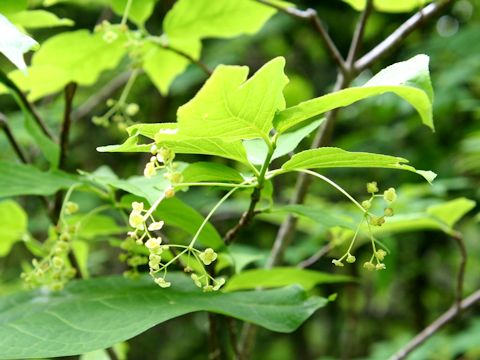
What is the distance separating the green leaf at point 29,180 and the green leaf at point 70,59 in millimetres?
224

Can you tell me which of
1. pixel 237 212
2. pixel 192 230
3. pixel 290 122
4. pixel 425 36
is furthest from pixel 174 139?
pixel 425 36

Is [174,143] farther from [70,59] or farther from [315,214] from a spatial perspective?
[70,59]

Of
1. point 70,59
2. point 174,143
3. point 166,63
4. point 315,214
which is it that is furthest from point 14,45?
point 166,63

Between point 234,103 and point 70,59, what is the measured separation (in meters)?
0.57

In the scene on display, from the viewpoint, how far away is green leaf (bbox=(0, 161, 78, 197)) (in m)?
0.73

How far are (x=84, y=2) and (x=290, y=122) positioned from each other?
2.40m

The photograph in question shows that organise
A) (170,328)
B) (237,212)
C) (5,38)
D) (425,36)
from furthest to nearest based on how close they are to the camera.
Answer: (170,328), (425,36), (237,212), (5,38)

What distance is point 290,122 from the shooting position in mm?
537

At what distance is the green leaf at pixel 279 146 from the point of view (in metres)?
0.65

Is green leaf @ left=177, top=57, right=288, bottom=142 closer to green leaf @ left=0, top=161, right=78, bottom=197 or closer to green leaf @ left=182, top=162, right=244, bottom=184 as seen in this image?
green leaf @ left=182, top=162, right=244, bottom=184

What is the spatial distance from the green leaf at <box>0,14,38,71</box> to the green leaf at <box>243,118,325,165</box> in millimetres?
259

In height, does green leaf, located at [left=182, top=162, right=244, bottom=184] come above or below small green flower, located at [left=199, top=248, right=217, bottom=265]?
above

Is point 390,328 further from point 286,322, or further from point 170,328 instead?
point 286,322

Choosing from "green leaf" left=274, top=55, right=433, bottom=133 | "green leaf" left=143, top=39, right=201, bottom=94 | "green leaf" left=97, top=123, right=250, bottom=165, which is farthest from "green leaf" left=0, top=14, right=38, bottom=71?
"green leaf" left=143, top=39, right=201, bottom=94
